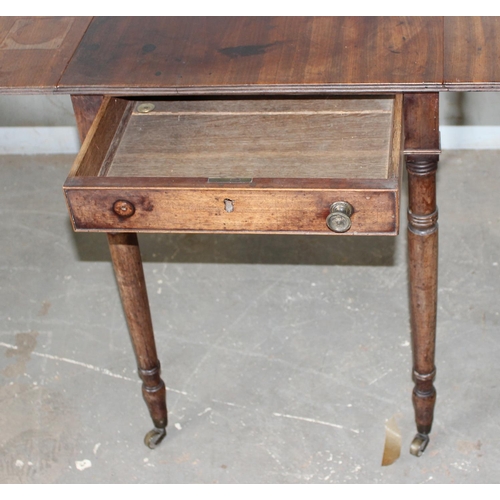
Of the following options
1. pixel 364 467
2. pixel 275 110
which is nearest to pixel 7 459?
pixel 364 467

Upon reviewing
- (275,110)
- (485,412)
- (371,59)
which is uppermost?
(371,59)

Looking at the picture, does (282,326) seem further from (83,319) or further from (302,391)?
(83,319)

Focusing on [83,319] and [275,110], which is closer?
[275,110]

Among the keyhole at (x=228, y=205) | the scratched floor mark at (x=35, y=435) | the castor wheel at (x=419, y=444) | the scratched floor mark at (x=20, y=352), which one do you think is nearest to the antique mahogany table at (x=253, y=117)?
the keyhole at (x=228, y=205)

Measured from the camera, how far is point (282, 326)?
2922 mm

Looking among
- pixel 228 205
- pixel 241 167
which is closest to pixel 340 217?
pixel 228 205

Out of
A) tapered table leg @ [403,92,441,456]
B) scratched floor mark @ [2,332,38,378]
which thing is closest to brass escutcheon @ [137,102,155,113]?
tapered table leg @ [403,92,441,456]

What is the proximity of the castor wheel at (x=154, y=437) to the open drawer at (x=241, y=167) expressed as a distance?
0.85 m

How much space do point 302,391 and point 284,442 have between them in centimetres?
19

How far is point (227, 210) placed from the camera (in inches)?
73.0

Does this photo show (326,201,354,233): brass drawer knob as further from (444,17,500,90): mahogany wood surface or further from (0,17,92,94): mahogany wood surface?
(0,17,92,94): mahogany wood surface

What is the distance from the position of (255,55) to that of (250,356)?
1.02m

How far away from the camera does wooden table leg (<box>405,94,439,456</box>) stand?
2.07m

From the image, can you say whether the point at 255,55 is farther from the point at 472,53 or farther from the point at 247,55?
the point at 472,53
